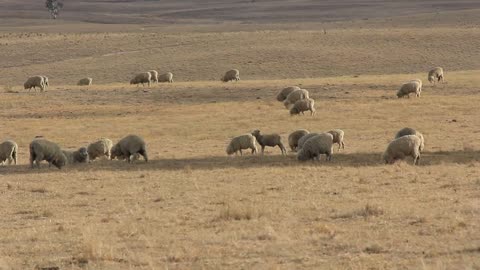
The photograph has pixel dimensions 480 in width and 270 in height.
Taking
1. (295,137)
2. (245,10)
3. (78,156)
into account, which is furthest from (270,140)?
(245,10)

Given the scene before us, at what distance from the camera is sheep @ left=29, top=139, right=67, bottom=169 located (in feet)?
77.5

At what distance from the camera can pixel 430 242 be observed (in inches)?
492

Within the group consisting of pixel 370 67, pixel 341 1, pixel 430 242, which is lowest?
Result: pixel 430 242

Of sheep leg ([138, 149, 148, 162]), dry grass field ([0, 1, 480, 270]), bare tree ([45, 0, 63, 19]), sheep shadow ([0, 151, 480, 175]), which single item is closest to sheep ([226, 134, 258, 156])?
sheep shadow ([0, 151, 480, 175])

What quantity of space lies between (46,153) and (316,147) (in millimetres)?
7464

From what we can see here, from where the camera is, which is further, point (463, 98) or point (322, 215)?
point (463, 98)

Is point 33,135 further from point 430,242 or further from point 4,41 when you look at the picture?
point 4,41

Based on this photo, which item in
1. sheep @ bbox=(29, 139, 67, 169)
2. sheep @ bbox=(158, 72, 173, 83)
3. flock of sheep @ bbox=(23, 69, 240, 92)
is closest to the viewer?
sheep @ bbox=(29, 139, 67, 169)

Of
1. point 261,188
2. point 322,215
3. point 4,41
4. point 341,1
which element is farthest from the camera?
point 341,1

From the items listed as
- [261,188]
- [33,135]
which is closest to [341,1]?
[33,135]

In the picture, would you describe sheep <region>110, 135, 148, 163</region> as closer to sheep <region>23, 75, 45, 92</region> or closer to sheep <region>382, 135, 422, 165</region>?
sheep <region>382, 135, 422, 165</region>

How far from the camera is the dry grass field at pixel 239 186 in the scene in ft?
40.2

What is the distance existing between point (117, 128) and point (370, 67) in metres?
33.5

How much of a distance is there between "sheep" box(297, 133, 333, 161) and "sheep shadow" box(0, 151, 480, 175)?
0.24m
